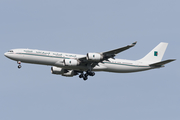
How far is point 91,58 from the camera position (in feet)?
167

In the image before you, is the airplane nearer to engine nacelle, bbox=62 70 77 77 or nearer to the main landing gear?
the main landing gear

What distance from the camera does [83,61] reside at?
2089 inches

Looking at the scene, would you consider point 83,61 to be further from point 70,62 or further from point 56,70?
point 56,70

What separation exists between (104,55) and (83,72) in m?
8.24

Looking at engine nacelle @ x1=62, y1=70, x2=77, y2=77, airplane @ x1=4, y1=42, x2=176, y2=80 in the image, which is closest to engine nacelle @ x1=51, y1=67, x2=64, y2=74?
airplane @ x1=4, y1=42, x2=176, y2=80

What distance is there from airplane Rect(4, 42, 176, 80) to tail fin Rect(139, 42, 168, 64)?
211cm

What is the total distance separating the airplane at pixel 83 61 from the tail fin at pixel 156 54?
2.11 m

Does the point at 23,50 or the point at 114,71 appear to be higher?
the point at 23,50

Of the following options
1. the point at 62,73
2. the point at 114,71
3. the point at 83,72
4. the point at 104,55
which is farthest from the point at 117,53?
the point at 62,73

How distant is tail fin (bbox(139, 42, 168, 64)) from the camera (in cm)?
6174

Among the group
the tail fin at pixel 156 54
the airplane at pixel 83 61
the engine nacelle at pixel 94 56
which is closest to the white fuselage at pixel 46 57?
the airplane at pixel 83 61

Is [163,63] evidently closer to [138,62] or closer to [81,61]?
[138,62]

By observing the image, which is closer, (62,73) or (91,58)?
(91,58)

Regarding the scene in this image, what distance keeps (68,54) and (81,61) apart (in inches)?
102
